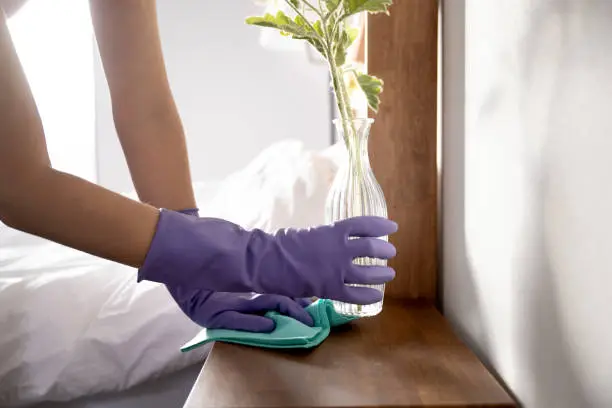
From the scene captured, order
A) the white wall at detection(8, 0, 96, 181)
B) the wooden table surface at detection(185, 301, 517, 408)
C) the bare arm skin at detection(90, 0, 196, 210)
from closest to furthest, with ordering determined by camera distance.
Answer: the wooden table surface at detection(185, 301, 517, 408) → the bare arm skin at detection(90, 0, 196, 210) → the white wall at detection(8, 0, 96, 181)

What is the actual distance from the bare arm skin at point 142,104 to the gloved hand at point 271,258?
0.82ft

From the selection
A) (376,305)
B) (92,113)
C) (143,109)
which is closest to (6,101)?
(143,109)

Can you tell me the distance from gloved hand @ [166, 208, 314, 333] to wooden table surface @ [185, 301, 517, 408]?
0.04 metres

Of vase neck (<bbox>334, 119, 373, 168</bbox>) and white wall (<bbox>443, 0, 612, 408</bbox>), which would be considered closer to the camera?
white wall (<bbox>443, 0, 612, 408</bbox>)

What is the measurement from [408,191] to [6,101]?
57 cm

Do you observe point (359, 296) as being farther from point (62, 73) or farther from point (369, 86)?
point (62, 73)

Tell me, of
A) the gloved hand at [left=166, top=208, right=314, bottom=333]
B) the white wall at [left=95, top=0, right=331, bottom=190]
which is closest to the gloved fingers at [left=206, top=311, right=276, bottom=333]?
the gloved hand at [left=166, top=208, right=314, bottom=333]

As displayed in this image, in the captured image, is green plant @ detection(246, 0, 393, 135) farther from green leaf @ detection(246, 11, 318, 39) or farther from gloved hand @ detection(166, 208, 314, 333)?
gloved hand @ detection(166, 208, 314, 333)

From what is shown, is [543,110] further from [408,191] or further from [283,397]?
[408,191]

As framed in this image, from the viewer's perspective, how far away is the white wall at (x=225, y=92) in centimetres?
299

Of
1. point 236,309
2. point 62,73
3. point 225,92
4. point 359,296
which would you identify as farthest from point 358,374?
point 225,92

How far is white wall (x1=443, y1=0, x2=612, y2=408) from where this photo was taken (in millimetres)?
421

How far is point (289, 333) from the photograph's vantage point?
2.32 ft

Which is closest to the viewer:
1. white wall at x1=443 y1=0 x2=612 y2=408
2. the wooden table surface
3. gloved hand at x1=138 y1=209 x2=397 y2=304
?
white wall at x1=443 y1=0 x2=612 y2=408
